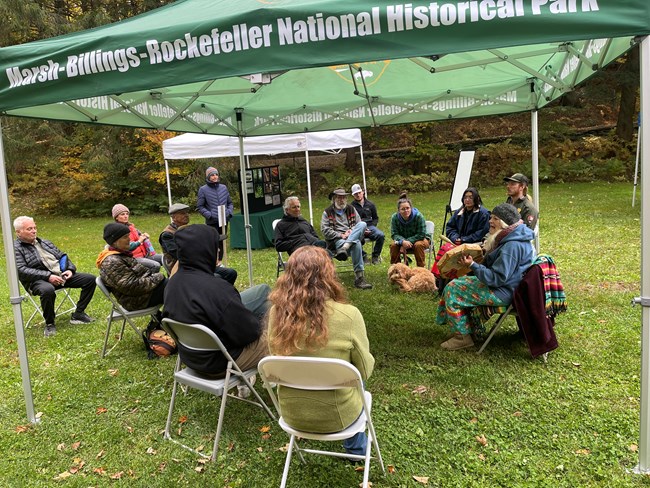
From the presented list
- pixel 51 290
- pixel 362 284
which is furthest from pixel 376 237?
pixel 51 290

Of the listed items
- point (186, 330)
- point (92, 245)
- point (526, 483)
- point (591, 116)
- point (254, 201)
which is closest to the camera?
point (526, 483)

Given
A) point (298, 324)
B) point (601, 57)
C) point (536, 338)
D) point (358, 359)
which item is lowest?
point (536, 338)

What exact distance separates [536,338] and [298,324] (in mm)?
2551

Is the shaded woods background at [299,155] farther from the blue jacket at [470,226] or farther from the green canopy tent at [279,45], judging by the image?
the green canopy tent at [279,45]

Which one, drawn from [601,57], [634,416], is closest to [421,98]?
[601,57]

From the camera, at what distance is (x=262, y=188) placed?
36.5 ft

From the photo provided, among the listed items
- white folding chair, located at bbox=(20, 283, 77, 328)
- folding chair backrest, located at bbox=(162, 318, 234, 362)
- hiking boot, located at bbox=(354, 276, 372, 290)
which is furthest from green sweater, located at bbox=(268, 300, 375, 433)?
white folding chair, located at bbox=(20, 283, 77, 328)

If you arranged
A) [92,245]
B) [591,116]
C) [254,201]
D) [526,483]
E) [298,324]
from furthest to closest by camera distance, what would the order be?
[591,116], [92,245], [254,201], [526,483], [298,324]

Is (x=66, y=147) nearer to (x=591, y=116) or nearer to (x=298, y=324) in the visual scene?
(x=298, y=324)

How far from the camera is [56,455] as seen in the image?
10.6 feet

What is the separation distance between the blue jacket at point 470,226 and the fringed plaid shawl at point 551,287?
2122 millimetres

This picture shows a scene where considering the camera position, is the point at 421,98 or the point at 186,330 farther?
the point at 421,98

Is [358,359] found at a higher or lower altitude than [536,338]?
higher

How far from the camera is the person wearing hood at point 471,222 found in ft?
20.8
